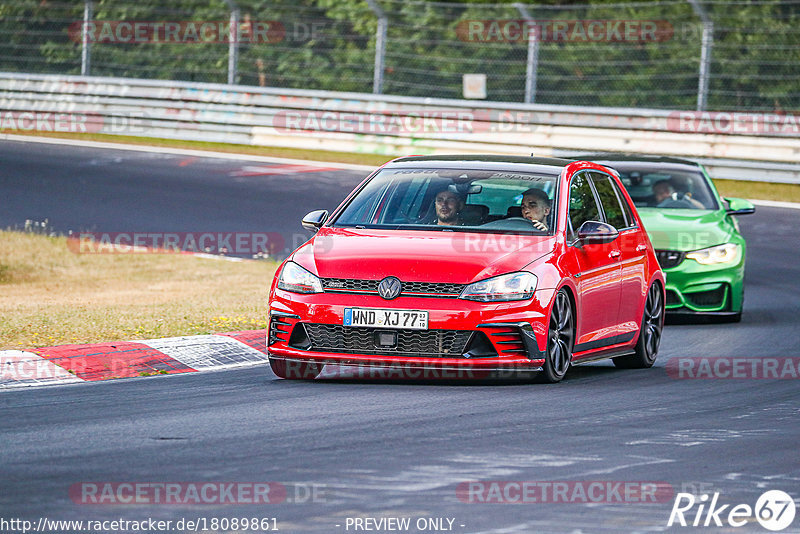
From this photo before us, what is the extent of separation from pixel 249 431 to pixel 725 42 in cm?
1799

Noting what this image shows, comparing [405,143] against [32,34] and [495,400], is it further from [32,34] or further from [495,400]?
[495,400]

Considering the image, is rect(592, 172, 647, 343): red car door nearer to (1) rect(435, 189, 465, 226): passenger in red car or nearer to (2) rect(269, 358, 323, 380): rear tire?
(1) rect(435, 189, 465, 226): passenger in red car

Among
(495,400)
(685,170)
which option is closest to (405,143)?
(685,170)

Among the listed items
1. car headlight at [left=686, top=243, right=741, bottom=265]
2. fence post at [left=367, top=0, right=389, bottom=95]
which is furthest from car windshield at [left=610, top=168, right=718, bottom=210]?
fence post at [left=367, top=0, right=389, bottom=95]

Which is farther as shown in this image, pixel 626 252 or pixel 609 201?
pixel 609 201

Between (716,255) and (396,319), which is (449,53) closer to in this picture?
(716,255)

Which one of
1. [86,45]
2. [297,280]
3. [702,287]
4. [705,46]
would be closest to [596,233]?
[297,280]

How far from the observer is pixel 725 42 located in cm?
2394

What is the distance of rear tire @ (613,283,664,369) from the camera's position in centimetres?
1109

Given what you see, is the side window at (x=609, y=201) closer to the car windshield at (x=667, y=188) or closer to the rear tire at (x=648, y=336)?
the rear tire at (x=648, y=336)

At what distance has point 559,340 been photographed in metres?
9.54

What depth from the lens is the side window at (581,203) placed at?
1036cm

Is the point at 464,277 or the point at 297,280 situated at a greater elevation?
the point at 464,277

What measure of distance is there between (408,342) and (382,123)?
18.5 meters
